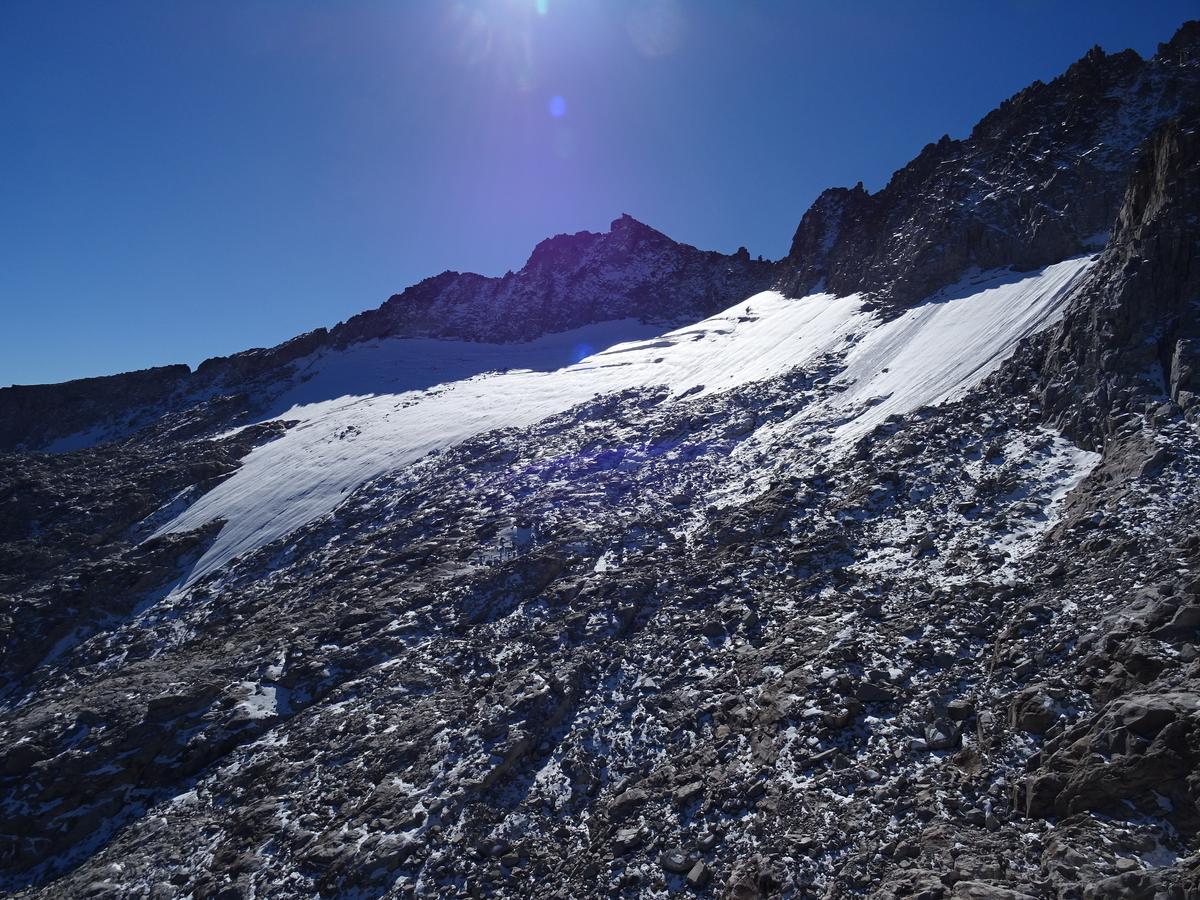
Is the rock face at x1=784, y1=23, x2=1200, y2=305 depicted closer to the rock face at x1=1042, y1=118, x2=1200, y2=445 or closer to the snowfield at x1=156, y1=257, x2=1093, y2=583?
the snowfield at x1=156, y1=257, x2=1093, y2=583

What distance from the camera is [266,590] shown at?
22.1 meters

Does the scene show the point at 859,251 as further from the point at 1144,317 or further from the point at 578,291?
the point at 578,291

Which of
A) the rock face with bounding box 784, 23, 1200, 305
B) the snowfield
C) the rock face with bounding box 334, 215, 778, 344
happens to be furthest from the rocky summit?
the rock face with bounding box 334, 215, 778, 344

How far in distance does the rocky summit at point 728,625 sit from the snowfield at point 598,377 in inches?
15.4

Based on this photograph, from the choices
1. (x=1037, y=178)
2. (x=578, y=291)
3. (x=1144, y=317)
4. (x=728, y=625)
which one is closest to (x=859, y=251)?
(x=1037, y=178)

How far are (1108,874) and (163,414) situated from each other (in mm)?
74218

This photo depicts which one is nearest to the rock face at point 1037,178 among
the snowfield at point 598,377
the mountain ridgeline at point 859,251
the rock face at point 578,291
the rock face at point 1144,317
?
the mountain ridgeline at point 859,251

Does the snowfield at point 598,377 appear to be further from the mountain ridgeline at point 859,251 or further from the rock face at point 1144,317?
the rock face at point 1144,317

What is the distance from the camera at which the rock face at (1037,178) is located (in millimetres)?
28391

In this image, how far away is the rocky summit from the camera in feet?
26.2

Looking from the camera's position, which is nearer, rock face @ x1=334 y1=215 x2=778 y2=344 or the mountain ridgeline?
the mountain ridgeline

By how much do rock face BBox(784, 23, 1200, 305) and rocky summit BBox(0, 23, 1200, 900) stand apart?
222 millimetres

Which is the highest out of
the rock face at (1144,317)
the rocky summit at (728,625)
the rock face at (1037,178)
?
the rock face at (1037,178)

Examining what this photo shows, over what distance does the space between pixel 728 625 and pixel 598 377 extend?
30680mm
